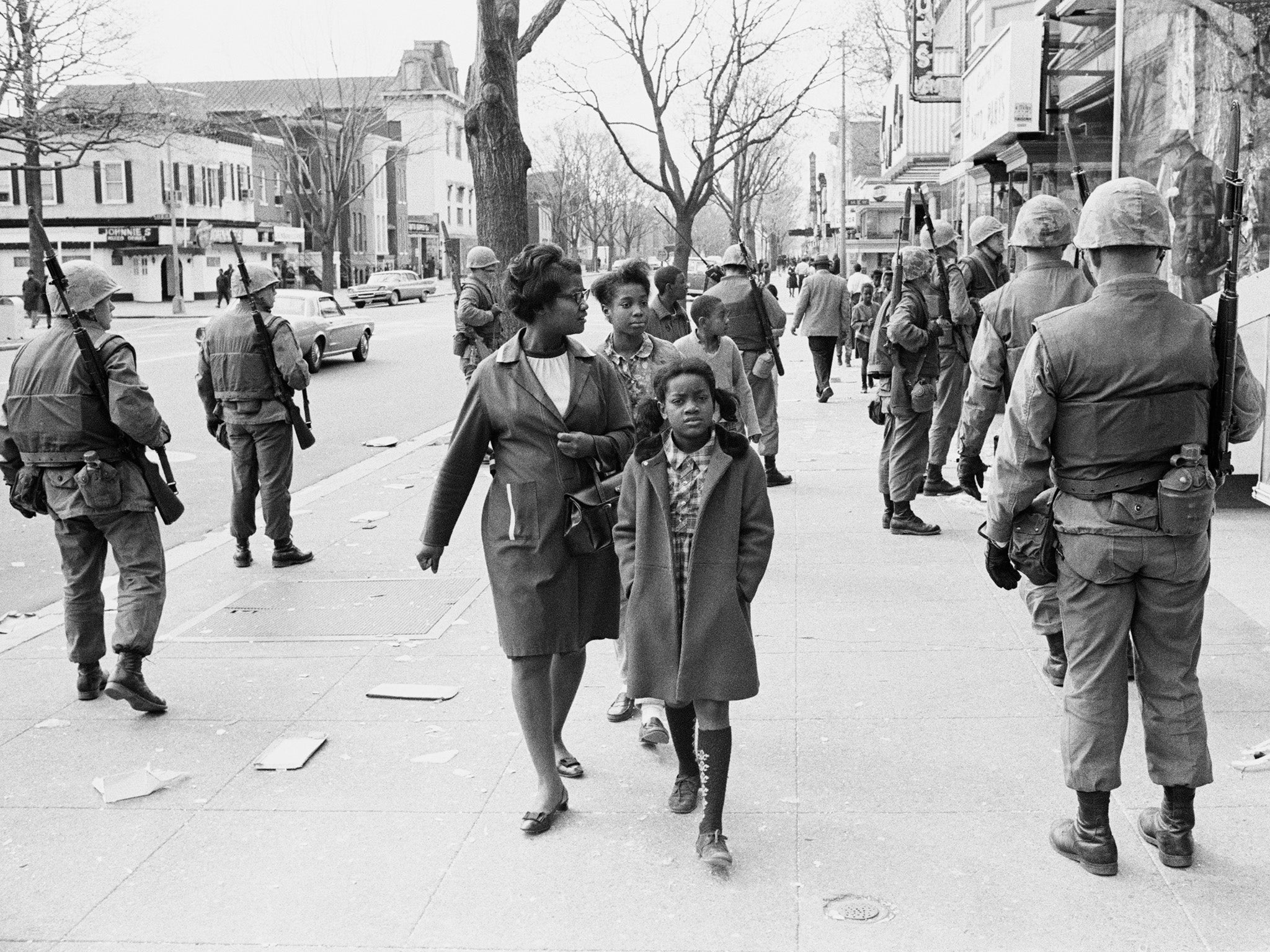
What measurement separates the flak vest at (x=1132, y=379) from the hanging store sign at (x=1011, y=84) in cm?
1177

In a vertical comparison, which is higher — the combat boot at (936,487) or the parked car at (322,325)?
the parked car at (322,325)

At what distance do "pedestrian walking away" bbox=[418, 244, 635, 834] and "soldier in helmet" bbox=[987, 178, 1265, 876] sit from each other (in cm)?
138

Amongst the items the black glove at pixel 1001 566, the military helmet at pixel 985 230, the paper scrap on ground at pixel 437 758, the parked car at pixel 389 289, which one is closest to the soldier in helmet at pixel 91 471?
the paper scrap on ground at pixel 437 758

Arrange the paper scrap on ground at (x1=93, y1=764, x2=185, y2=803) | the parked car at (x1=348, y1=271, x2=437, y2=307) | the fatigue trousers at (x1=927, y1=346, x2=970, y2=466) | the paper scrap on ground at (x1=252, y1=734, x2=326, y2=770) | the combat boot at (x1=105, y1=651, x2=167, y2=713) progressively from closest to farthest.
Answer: the paper scrap on ground at (x1=93, y1=764, x2=185, y2=803), the paper scrap on ground at (x1=252, y1=734, x2=326, y2=770), the combat boot at (x1=105, y1=651, x2=167, y2=713), the fatigue trousers at (x1=927, y1=346, x2=970, y2=466), the parked car at (x1=348, y1=271, x2=437, y2=307)

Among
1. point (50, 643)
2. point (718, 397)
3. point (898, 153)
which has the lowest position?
point (50, 643)

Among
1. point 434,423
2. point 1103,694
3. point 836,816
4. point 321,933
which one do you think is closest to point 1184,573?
point 1103,694

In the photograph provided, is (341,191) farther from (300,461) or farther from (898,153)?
(300,461)

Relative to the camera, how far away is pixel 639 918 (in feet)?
12.9

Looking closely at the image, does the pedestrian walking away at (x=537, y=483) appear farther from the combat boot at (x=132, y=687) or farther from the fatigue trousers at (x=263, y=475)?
the fatigue trousers at (x=263, y=475)

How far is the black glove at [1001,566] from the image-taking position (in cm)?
429

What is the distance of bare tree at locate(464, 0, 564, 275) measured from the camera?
12828 mm

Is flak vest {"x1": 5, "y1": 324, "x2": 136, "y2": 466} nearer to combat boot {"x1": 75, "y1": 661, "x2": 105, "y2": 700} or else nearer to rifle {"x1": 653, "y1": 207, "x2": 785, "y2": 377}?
combat boot {"x1": 75, "y1": 661, "x2": 105, "y2": 700}

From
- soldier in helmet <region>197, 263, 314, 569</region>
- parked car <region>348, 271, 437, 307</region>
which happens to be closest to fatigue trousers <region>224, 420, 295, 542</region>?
soldier in helmet <region>197, 263, 314, 569</region>

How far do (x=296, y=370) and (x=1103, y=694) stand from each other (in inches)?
234
